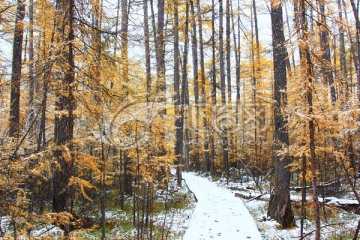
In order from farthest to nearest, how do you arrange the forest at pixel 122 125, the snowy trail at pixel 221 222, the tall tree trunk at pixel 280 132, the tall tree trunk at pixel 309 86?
1. the tall tree trunk at pixel 280 132
2. the snowy trail at pixel 221 222
3. the tall tree trunk at pixel 309 86
4. the forest at pixel 122 125

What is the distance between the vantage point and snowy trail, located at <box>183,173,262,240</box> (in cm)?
655

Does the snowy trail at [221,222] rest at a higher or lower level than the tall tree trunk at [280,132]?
lower

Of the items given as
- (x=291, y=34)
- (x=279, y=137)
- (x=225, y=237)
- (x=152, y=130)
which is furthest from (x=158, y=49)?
(x=225, y=237)

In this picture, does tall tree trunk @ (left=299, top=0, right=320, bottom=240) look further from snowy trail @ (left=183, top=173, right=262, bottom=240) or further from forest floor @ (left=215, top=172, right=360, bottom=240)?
snowy trail @ (left=183, top=173, right=262, bottom=240)

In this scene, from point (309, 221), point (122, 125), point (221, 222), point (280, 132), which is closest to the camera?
point (221, 222)

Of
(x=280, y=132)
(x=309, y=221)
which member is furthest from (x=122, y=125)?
(x=309, y=221)

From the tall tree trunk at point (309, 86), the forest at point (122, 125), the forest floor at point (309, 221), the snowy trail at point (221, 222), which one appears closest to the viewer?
the forest at point (122, 125)

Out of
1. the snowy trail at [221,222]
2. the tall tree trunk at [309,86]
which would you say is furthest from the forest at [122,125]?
the snowy trail at [221,222]

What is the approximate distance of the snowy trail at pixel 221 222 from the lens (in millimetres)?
6551

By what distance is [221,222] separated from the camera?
7656mm

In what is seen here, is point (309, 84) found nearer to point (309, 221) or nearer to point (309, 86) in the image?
point (309, 86)

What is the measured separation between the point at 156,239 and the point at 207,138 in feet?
48.3

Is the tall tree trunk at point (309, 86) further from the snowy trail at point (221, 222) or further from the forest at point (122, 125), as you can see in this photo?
the snowy trail at point (221, 222)

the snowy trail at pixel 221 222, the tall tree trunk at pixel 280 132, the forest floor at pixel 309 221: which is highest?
the tall tree trunk at pixel 280 132
